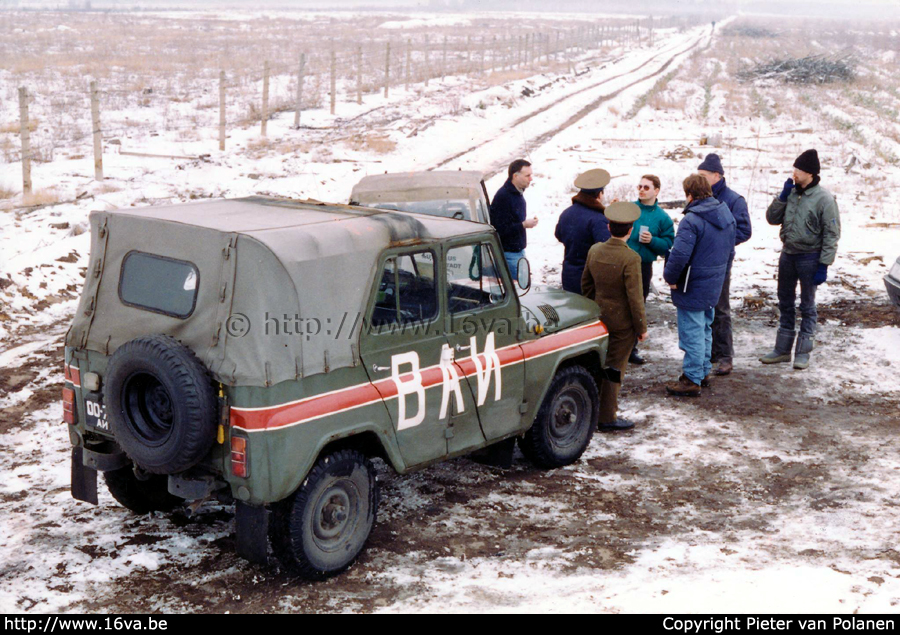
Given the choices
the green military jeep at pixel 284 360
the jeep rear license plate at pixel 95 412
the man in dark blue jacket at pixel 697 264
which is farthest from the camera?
the man in dark blue jacket at pixel 697 264

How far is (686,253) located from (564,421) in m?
2.28

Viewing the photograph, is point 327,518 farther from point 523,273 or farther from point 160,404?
point 523,273

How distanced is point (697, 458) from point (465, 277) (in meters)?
2.63

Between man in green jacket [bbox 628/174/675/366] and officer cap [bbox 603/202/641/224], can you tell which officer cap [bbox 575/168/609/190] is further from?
officer cap [bbox 603/202/641/224]

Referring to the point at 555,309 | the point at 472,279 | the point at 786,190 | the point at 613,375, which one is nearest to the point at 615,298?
the point at 613,375

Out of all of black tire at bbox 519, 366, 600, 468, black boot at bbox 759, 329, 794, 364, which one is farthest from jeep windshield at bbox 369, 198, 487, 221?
black boot at bbox 759, 329, 794, 364

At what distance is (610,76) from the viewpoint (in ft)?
140

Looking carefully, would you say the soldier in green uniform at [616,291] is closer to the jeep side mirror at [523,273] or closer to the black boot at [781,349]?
the jeep side mirror at [523,273]

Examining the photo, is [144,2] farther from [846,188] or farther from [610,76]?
[846,188]

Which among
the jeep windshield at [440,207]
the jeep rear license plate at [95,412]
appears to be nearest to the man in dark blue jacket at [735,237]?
the jeep windshield at [440,207]

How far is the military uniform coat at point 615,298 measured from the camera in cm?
729

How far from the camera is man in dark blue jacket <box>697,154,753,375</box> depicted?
877 cm

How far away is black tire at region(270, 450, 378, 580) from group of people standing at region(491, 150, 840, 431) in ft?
9.36

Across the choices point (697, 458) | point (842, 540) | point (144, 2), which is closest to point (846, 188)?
point (697, 458)
